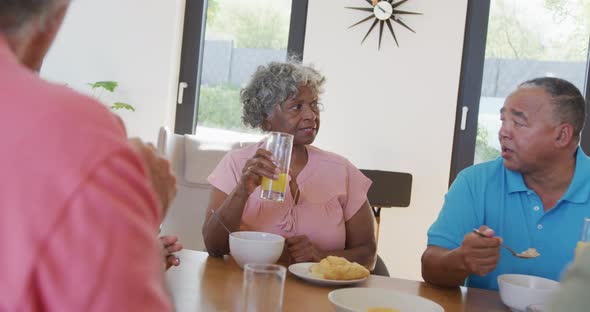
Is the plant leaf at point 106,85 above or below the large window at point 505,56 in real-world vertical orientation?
below

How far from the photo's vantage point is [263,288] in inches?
41.0

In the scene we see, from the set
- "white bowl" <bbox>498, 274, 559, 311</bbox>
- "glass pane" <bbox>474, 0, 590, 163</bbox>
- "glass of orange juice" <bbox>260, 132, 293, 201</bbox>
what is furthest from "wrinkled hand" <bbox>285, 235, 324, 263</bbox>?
"glass pane" <bbox>474, 0, 590, 163</bbox>

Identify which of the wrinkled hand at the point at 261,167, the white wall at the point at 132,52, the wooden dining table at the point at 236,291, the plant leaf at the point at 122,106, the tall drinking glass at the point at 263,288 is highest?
the white wall at the point at 132,52

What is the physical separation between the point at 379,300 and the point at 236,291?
1.06ft

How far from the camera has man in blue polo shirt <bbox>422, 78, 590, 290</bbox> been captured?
1742 mm

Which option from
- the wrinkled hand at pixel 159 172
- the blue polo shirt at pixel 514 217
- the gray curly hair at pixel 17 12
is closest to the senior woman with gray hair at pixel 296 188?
the blue polo shirt at pixel 514 217

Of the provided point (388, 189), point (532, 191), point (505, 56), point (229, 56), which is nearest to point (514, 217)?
point (532, 191)

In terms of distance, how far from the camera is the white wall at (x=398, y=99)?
3520 millimetres

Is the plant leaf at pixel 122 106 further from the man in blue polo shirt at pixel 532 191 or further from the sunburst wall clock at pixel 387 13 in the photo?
the man in blue polo shirt at pixel 532 191

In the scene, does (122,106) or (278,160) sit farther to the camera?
(122,106)

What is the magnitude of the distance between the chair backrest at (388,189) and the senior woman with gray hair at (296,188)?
85cm

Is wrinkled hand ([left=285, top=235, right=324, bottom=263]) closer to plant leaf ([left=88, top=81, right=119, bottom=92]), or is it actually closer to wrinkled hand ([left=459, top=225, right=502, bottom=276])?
wrinkled hand ([left=459, top=225, right=502, bottom=276])

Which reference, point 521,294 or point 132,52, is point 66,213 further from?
point 132,52

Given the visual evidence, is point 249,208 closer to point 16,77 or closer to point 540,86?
point 540,86
